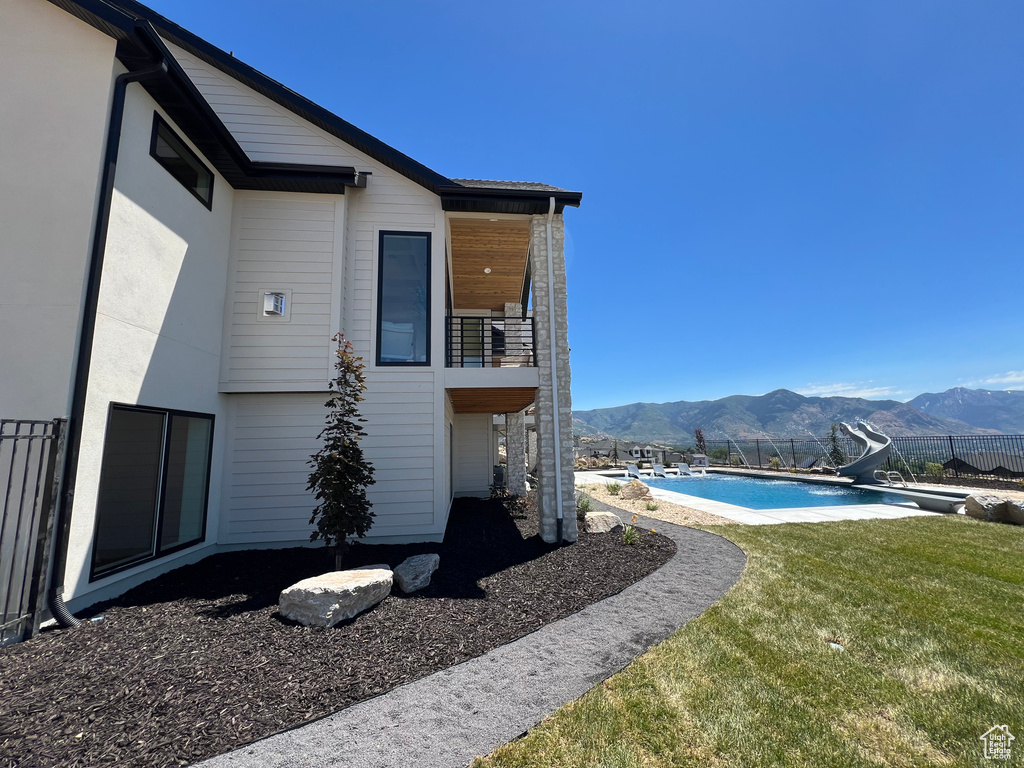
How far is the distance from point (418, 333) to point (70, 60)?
5.18 metres

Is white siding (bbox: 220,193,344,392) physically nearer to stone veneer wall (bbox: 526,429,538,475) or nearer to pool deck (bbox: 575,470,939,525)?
stone veneer wall (bbox: 526,429,538,475)

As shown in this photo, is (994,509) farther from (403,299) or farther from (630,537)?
(403,299)

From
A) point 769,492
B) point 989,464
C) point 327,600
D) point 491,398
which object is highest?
point 491,398

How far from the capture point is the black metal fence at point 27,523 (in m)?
3.57

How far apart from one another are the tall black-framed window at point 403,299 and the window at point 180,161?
8.96ft

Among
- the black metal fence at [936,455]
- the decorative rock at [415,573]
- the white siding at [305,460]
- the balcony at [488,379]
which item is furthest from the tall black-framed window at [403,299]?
the black metal fence at [936,455]

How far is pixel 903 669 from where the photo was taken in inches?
129

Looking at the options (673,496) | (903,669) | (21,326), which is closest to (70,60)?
(21,326)

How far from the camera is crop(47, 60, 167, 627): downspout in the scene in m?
3.79

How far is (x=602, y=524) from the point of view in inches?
312

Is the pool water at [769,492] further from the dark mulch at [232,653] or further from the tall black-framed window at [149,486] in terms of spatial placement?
the tall black-framed window at [149,486]

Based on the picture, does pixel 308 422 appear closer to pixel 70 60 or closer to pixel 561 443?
pixel 561 443

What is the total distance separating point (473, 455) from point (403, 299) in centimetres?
660

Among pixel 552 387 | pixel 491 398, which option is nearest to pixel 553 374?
pixel 552 387
